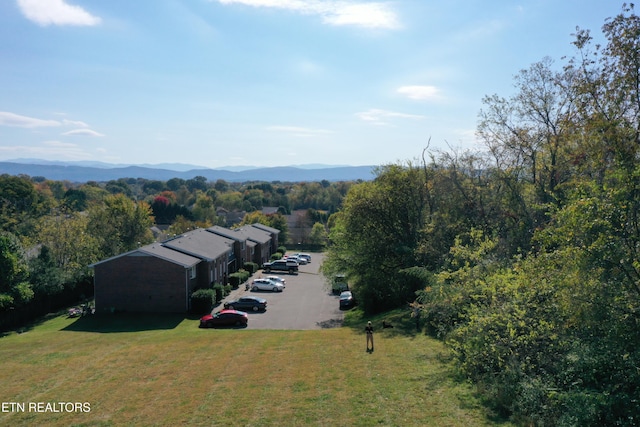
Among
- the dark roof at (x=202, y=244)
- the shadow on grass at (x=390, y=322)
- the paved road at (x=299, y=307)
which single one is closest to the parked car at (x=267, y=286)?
the paved road at (x=299, y=307)

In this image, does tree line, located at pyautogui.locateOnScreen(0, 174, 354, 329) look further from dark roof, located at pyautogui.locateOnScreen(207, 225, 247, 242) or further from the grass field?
dark roof, located at pyautogui.locateOnScreen(207, 225, 247, 242)

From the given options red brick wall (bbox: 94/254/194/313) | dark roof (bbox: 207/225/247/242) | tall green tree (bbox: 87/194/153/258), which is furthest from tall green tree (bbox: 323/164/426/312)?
tall green tree (bbox: 87/194/153/258)

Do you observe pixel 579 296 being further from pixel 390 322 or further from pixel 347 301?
pixel 347 301

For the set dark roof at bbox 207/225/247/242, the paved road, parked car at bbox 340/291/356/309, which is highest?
dark roof at bbox 207/225/247/242

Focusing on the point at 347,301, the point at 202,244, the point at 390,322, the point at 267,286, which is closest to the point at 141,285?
the point at 202,244

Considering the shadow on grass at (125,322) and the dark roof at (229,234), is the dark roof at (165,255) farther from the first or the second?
the dark roof at (229,234)

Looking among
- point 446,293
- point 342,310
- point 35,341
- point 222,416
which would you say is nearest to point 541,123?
point 446,293

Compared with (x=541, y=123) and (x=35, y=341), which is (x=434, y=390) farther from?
(x=35, y=341)
